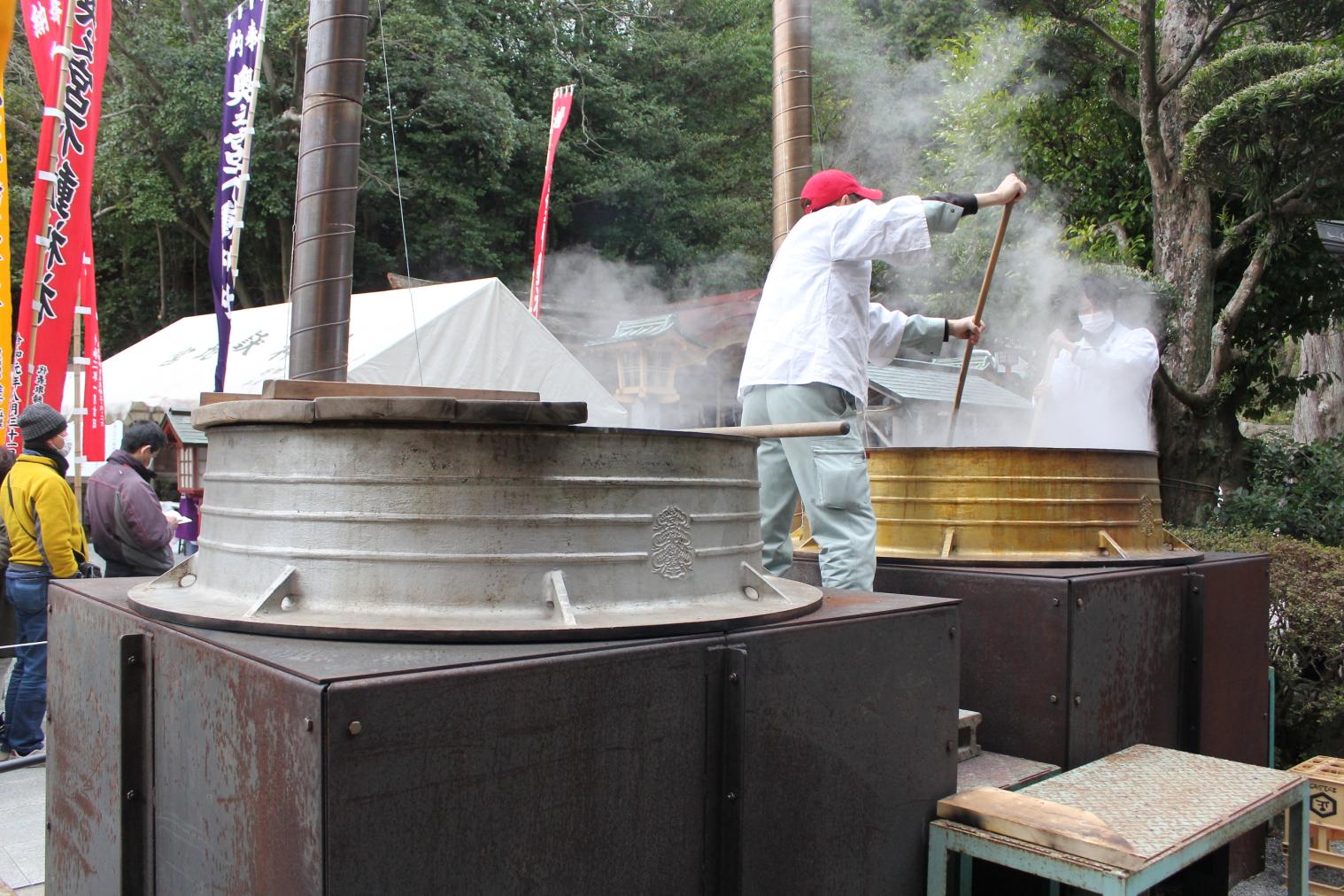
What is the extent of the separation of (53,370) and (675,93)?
69.4 feet

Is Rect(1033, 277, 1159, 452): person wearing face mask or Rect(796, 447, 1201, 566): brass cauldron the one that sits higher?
Rect(1033, 277, 1159, 452): person wearing face mask

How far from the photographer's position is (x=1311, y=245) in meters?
8.18

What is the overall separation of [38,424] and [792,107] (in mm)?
4287

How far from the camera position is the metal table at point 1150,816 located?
2121mm

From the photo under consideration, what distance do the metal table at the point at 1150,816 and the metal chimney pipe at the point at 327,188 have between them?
299cm

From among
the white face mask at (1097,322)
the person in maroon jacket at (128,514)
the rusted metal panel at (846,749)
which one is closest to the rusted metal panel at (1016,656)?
the rusted metal panel at (846,749)

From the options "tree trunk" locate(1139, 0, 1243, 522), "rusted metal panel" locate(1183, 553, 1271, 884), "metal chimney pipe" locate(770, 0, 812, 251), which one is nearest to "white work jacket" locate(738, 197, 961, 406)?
"rusted metal panel" locate(1183, 553, 1271, 884)

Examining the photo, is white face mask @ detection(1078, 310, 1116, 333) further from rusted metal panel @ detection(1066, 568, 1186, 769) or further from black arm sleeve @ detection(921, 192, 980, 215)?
black arm sleeve @ detection(921, 192, 980, 215)

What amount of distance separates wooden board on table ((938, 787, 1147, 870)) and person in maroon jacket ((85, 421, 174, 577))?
4427mm

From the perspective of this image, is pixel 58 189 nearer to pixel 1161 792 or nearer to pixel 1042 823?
pixel 1042 823

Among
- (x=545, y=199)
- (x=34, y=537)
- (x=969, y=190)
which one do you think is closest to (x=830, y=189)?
(x=34, y=537)

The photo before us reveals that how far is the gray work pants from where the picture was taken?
2967 mm

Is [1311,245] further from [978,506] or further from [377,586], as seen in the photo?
[377,586]

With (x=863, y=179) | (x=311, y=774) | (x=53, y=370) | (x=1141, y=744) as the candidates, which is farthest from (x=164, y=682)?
(x=863, y=179)
